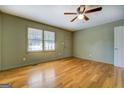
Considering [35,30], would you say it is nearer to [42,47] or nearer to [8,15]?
A: [42,47]

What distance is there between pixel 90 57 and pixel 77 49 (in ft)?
4.37

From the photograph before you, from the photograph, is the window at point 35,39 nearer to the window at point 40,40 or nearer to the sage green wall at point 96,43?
the window at point 40,40

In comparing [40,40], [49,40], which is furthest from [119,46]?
[40,40]

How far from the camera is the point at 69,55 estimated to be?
8.29 m

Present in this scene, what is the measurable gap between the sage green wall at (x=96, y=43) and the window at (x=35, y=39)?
3.19 meters

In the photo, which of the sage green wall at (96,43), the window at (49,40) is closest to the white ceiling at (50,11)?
the sage green wall at (96,43)

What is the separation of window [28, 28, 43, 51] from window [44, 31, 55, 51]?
323 mm

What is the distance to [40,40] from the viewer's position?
5.82m

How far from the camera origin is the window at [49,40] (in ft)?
20.1

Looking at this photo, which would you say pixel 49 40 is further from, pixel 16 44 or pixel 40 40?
pixel 16 44

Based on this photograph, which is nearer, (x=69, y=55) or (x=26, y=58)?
(x=26, y=58)

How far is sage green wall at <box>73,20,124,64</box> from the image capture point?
594 centimetres

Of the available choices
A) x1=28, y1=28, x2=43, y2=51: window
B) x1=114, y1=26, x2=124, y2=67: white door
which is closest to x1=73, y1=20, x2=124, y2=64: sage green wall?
x1=114, y1=26, x2=124, y2=67: white door
